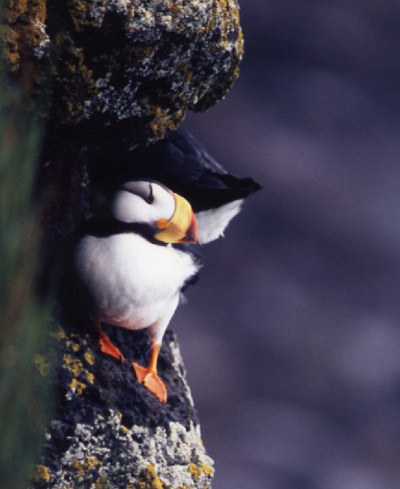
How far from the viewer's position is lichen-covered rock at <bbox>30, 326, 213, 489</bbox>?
0.78 m

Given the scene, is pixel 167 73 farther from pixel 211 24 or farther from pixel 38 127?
pixel 38 127

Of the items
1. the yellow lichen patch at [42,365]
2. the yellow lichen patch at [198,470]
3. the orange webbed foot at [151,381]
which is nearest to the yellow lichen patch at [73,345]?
the orange webbed foot at [151,381]

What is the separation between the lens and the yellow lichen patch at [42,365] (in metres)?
0.34

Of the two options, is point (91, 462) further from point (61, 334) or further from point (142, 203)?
point (142, 203)

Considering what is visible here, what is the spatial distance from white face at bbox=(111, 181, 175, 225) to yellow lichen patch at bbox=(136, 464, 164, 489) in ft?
0.88

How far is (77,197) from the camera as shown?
875 millimetres

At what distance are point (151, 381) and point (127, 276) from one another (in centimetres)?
16

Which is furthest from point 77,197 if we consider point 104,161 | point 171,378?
point 171,378

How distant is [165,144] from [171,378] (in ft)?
0.99

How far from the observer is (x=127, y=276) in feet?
2.72

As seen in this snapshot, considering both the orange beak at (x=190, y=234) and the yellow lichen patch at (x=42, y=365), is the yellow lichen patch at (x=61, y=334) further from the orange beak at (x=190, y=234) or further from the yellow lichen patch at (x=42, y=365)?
the yellow lichen patch at (x=42, y=365)

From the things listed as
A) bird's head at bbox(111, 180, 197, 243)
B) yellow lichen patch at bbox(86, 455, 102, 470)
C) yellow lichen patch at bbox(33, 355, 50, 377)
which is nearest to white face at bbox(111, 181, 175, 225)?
bird's head at bbox(111, 180, 197, 243)

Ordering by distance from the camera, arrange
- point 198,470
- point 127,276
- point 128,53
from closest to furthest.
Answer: point 128,53 < point 127,276 < point 198,470

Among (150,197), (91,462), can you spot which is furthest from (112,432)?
(150,197)
